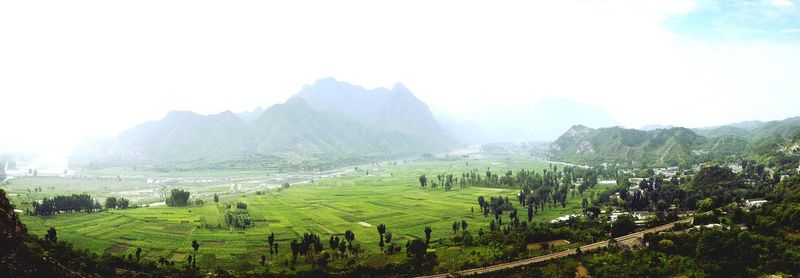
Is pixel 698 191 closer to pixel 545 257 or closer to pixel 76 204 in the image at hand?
pixel 545 257

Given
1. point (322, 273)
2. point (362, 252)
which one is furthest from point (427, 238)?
point (322, 273)

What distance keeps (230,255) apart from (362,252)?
30.3 meters

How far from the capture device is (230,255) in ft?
372

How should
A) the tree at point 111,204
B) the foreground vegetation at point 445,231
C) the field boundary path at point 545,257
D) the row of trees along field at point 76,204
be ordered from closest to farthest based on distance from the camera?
1. the foreground vegetation at point 445,231
2. the field boundary path at point 545,257
3. the row of trees along field at point 76,204
4. the tree at point 111,204

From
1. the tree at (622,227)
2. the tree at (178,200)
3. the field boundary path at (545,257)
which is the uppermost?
the tree at (178,200)

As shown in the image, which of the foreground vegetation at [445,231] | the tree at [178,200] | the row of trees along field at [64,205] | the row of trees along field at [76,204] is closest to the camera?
the foreground vegetation at [445,231]

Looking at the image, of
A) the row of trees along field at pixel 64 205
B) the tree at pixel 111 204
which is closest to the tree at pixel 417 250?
the row of trees along field at pixel 64 205

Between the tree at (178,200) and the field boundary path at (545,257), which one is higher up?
the tree at (178,200)

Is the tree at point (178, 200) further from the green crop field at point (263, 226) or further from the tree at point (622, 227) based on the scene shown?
the tree at point (622, 227)

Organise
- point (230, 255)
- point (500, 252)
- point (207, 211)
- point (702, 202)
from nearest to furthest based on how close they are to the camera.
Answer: point (500, 252) → point (230, 255) → point (702, 202) → point (207, 211)

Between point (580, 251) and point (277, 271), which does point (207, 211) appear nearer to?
point (277, 271)

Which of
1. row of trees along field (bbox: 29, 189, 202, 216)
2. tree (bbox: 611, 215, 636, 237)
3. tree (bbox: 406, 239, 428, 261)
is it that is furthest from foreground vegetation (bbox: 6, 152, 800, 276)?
row of trees along field (bbox: 29, 189, 202, 216)

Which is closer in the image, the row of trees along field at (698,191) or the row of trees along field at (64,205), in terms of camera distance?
the row of trees along field at (698,191)

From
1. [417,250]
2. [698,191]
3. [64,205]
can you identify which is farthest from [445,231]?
[64,205]
